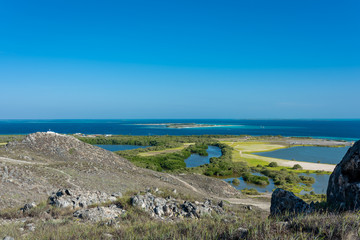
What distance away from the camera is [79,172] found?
60.8 feet

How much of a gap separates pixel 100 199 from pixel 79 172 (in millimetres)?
8436

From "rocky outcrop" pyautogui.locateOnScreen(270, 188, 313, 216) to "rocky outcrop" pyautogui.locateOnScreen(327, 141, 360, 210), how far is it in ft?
2.89

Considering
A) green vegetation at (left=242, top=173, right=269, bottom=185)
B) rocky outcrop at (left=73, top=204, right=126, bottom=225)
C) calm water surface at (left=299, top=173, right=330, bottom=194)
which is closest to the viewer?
rocky outcrop at (left=73, top=204, right=126, bottom=225)

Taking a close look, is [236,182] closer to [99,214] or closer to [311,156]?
[99,214]

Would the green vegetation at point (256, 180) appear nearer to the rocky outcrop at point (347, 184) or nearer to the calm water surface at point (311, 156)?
the calm water surface at point (311, 156)

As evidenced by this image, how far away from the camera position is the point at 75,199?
34.4ft

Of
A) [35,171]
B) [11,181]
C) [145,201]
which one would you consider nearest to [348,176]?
[145,201]

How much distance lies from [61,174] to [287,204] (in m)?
16.0

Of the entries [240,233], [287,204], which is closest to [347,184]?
[287,204]

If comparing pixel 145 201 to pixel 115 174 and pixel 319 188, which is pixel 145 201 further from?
pixel 319 188

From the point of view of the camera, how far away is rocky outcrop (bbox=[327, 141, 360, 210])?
6711 mm

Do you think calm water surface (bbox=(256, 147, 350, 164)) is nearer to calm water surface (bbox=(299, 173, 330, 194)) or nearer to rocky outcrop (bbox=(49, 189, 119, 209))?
calm water surface (bbox=(299, 173, 330, 194))

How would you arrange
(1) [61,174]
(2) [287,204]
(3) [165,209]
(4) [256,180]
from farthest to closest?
(4) [256,180]
(1) [61,174]
(3) [165,209]
(2) [287,204]

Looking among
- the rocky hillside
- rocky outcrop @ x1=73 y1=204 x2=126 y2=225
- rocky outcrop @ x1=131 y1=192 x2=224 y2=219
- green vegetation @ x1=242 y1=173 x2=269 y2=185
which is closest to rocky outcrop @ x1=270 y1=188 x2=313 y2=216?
rocky outcrop @ x1=131 y1=192 x2=224 y2=219
